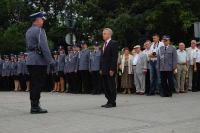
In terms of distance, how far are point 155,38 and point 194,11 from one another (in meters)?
19.7

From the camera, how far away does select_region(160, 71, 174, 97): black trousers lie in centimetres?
1598

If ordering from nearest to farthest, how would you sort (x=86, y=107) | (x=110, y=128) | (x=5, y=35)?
(x=110, y=128) < (x=86, y=107) < (x=5, y=35)

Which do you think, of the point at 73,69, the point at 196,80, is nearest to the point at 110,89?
the point at 196,80

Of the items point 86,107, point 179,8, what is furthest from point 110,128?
point 179,8

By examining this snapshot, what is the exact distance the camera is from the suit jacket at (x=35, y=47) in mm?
11680

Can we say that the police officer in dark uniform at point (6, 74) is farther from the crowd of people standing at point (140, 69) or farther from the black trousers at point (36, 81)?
the black trousers at point (36, 81)

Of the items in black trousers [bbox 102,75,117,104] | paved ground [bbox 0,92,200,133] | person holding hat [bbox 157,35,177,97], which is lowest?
paved ground [bbox 0,92,200,133]

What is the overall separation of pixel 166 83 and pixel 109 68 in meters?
3.65

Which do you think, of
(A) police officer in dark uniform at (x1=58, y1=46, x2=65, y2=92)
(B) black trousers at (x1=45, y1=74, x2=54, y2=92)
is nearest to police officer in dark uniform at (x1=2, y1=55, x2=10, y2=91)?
(B) black trousers at (x1=45, y1=74, x2=54, y2=92)

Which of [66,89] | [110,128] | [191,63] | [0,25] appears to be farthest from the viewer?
[0,25]

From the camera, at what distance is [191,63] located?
1850cm

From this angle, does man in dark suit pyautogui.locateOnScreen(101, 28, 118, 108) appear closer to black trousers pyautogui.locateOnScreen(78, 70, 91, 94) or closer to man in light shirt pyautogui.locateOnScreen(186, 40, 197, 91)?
man in light shirt pyautogui.locateOnScreen(186, 40, 197, 91)

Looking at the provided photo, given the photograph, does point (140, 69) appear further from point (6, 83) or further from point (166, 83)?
point (6, 83)

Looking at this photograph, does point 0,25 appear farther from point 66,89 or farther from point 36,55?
point 36,55
